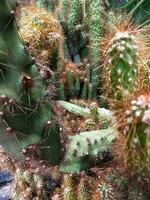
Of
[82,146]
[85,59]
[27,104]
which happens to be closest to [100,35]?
[85,59]

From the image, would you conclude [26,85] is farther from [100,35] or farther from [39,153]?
[100,35]

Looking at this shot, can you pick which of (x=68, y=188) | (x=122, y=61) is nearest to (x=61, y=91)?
(x=68, y=188)

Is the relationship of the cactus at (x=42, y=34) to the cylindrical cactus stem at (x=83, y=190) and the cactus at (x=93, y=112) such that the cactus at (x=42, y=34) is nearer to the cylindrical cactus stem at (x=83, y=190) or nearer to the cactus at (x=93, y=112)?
the cactus at (x=93, y=112)

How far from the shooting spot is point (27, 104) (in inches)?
98.9

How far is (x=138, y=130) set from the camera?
→ 209 cm

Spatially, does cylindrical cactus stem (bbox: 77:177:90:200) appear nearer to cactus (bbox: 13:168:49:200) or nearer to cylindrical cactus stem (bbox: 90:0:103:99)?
cactus (bbox: 13:168:49:200)

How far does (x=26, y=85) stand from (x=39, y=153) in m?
0.40

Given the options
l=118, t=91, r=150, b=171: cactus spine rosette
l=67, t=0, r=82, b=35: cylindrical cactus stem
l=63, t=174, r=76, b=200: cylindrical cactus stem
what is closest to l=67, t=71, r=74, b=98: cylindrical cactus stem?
l=67, t=0, r=82, b=35: cylindrical cactus stem

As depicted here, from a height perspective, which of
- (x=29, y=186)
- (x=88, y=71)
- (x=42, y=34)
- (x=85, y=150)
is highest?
(x=42, y=34)

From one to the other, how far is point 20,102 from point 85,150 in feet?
1.81

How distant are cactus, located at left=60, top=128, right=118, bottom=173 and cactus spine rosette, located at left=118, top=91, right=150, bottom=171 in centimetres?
63

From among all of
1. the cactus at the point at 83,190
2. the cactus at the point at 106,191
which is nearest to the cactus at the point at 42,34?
the cactus at the point at 83,190

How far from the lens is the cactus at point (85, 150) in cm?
284

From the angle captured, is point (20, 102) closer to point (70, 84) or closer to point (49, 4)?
point (70, 84)
